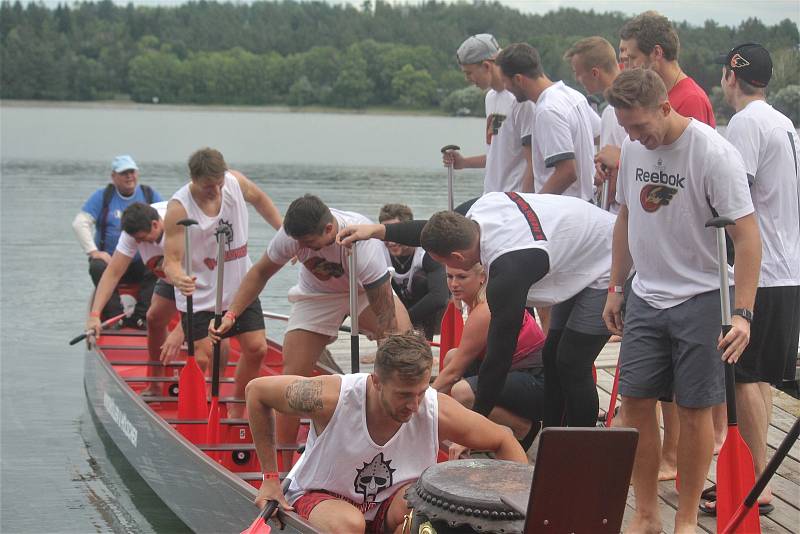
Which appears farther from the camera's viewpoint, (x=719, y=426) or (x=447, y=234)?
(x=719, y=426)

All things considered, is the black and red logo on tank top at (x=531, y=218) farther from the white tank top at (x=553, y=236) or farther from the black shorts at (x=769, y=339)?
the black shorts at (x=769, y=339)

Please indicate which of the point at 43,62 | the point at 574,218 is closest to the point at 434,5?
the point at 43,62

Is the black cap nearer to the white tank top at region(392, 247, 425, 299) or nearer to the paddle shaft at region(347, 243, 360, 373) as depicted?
the paddle shaft at region(347, 243, 360, 373)

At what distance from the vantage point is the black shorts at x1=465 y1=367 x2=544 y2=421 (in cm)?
564

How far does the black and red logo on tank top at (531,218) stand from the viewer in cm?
521

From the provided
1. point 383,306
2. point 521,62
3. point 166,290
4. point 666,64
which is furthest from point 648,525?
point 166,290

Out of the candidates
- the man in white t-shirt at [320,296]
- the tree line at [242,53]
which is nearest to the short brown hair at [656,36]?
the man in white t-shirt at [320,296]

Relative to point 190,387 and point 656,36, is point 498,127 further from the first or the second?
point 190,387

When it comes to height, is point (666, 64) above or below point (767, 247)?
above

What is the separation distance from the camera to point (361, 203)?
31734mm

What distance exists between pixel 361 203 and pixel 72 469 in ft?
73.5

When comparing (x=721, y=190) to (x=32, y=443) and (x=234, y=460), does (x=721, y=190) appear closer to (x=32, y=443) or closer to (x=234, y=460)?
(x=234, y=460)

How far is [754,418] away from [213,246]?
13.3 ft

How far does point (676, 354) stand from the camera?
4566 mm
